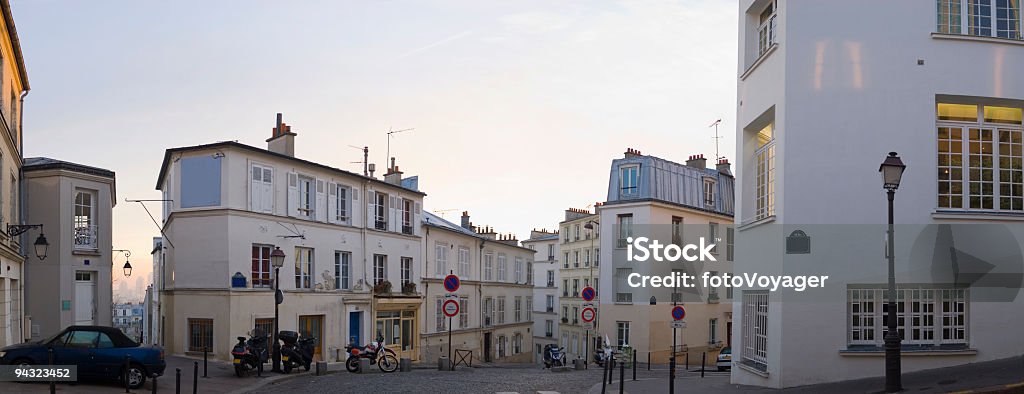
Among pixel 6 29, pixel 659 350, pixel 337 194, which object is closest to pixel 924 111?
pixel 6 29

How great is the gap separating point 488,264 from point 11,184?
Result: 1129 inches

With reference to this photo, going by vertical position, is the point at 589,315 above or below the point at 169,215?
below

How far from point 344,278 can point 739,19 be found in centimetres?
1869

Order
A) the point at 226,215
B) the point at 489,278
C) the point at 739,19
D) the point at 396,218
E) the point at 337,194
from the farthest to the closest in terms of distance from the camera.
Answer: the point at 489,278 → the point at 396,218 → the point at 337,194 → the point at 226,215 → the point at 739,19

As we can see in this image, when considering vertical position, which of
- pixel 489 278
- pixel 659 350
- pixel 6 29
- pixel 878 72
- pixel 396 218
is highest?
pixel 6 29

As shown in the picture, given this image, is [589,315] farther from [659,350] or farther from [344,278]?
[659,350]

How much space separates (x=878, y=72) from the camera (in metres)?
14.4

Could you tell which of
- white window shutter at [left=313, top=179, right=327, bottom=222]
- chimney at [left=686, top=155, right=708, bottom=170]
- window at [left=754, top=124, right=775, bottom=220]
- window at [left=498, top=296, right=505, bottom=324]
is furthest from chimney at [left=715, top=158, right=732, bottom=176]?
window at [left=754, top=124, right=775, bottom=220]

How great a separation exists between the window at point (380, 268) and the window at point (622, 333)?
12496mm

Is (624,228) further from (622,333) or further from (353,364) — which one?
(353,364)

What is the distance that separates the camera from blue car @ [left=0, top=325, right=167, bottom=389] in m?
15.8

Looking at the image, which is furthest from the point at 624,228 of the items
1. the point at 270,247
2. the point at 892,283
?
the point at 892,283

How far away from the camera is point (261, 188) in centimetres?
2723

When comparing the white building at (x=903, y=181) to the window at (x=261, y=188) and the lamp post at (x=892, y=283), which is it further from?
the window at (x=261, y=188)
